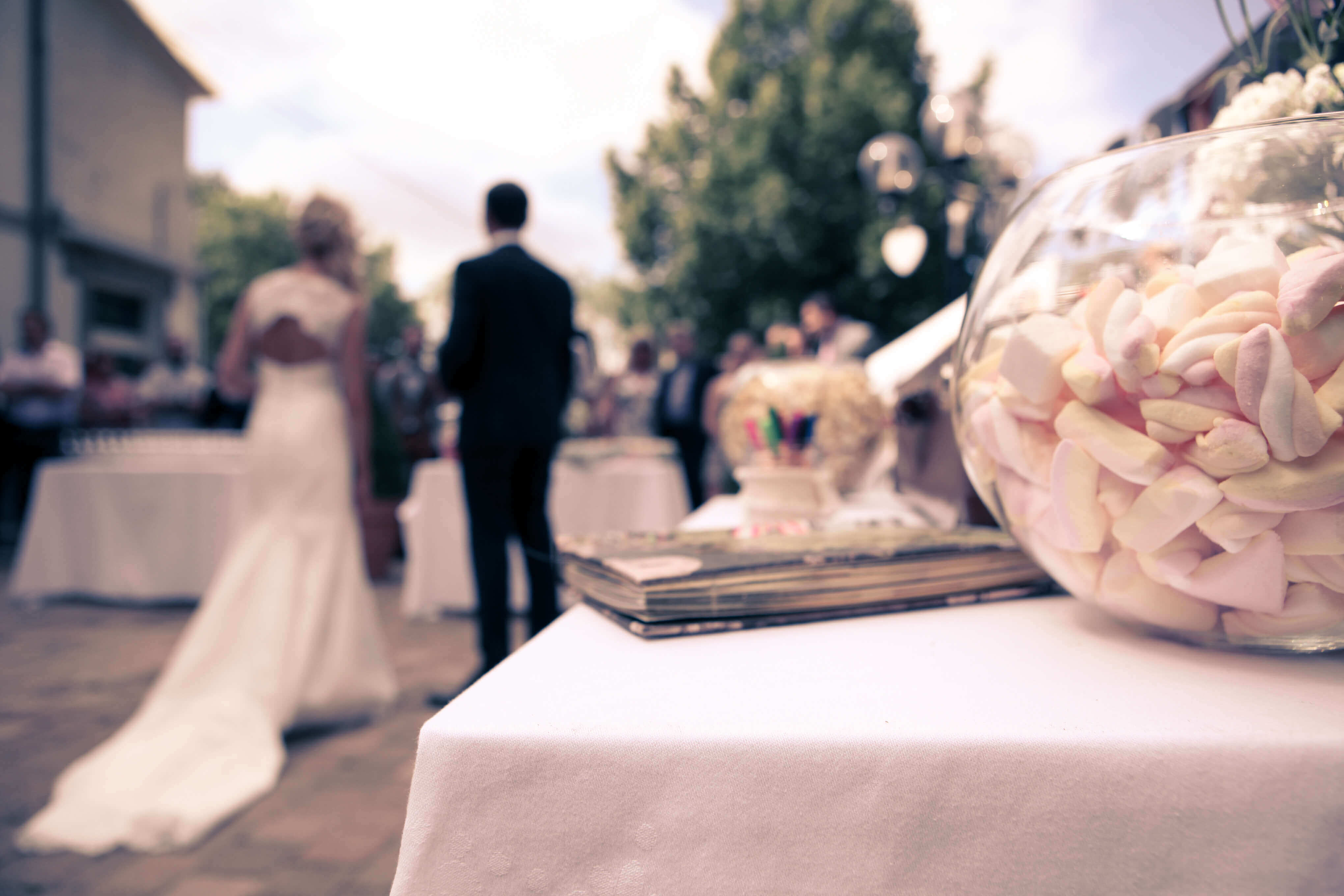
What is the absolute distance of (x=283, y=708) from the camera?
2.49 meters

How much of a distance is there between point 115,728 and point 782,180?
39.5 feet

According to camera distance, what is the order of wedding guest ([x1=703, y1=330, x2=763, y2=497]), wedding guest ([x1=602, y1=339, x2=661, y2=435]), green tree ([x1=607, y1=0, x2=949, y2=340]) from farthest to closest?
green tree ([x1=607, y1=0, x2=949, y2=340])
wedding guest ([x1=602, y1=339, x2=661, y2=435])
wedding guest ([x1=703, y1=330, x2=763, y2=497])

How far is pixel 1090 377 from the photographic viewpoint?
49 cm

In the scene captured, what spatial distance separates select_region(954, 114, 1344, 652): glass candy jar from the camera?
437mm

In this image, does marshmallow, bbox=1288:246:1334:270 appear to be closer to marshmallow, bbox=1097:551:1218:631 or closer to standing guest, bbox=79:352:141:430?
marshmallow, bbox=1097:551:1218:631

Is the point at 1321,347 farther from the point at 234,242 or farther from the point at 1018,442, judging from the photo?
the point at 234,242

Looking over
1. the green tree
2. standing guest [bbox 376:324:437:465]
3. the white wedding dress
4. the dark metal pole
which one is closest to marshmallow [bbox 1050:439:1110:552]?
the white wedding dress

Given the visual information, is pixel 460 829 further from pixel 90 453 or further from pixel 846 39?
pixel 846 39

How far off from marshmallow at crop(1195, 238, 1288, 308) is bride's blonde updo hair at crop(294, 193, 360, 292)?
2747 mm

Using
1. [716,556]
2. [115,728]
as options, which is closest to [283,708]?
[115,728]

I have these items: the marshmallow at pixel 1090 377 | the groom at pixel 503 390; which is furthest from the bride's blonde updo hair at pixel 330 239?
the marshmallow at pixel 1090 377

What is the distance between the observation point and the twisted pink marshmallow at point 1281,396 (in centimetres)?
43

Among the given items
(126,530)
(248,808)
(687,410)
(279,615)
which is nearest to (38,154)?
(126,530)

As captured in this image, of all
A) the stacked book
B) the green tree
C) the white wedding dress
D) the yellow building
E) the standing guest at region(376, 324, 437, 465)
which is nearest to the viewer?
the stacked book
